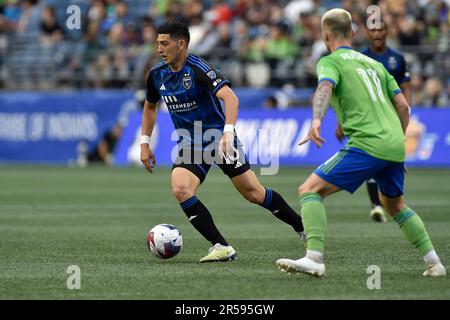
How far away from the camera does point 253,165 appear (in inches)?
1025

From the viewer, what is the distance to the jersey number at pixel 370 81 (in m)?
8.38

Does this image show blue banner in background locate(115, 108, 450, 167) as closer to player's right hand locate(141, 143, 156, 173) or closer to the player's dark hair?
player's right hand locate(141, 143, 156, 173)

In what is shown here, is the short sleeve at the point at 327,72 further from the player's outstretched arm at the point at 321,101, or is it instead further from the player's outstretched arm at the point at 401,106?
the player's outstretched arm at the point at 401,106

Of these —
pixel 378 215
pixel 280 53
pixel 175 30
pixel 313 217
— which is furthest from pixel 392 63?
pixel 280 53

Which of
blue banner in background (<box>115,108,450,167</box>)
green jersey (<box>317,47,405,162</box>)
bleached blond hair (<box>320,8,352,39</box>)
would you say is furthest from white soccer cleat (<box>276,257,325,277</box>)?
blue banner in background (<box>115,108,450,167</box>)

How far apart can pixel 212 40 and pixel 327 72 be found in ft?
70.4

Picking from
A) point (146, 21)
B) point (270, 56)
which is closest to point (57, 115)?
point (146, 21)

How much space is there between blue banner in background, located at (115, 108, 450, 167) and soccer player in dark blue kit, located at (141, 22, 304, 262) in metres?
14.3

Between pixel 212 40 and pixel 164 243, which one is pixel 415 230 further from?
pixel 212 40

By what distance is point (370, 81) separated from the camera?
8406 mm

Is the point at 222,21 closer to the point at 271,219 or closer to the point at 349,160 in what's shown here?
the point at 271,219

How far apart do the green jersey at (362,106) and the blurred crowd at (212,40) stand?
53.8 ft

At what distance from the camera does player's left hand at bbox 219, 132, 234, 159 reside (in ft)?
30.2

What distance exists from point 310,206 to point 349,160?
1.55 feet
